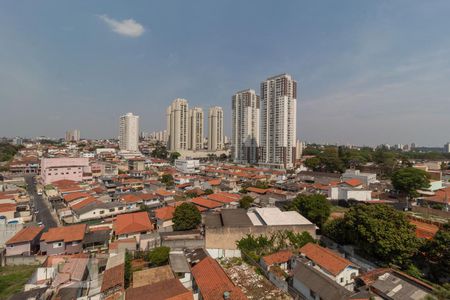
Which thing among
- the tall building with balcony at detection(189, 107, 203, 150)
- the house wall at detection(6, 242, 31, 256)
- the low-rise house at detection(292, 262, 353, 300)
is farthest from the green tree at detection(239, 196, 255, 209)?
the tall building with balcony at detection(189, 107, 203, 150)

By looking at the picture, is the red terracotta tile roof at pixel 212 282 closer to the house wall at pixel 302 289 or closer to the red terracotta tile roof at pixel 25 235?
the house wall at pixel 302 289

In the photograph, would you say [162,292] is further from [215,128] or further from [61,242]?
[215,128]

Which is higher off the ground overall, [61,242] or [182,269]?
[182,269]

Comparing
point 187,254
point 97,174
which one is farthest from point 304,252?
point 97,174

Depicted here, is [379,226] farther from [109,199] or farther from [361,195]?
[109,199]

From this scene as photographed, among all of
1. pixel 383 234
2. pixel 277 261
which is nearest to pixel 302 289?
pixel 277 261

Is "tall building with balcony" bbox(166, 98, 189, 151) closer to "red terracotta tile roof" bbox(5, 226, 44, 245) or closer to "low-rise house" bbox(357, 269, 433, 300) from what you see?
"red terracotta tile roof" bbox(5, 226, 44, 245)
